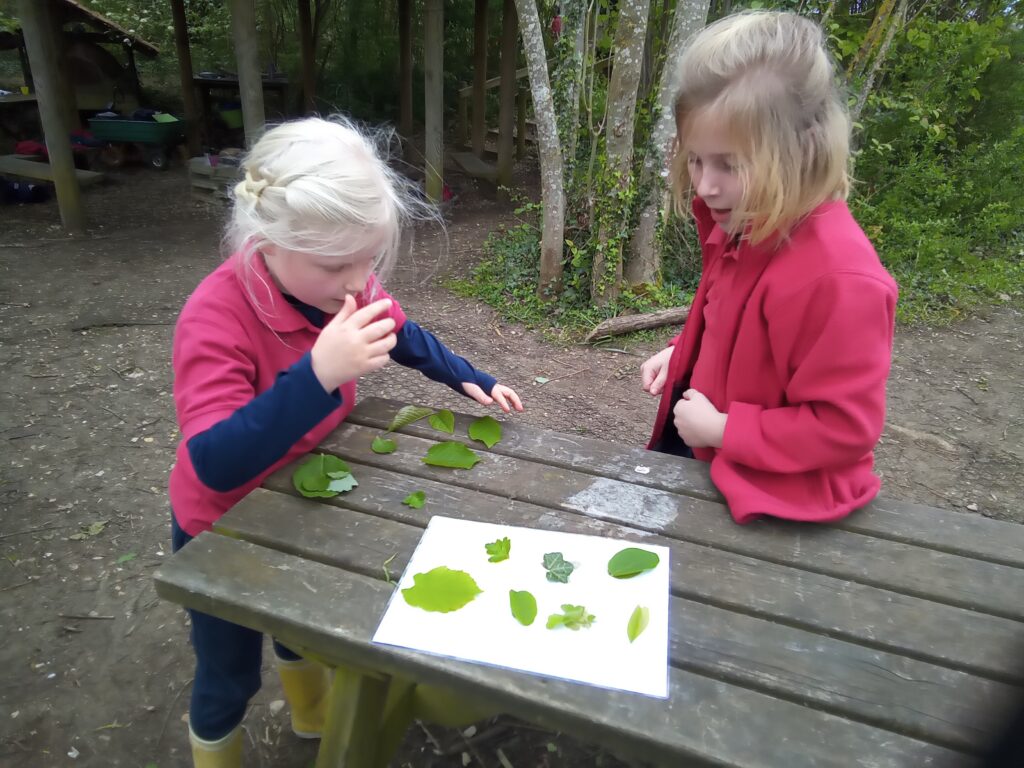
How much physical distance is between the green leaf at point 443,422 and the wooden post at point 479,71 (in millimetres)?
6938

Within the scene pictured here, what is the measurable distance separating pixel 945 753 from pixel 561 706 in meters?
0.48

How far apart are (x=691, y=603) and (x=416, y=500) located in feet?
1.71

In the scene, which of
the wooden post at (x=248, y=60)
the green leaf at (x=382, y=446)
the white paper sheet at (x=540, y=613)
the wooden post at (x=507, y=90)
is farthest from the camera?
the wooden post at (x=507, y=90)

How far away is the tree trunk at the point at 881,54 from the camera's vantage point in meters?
Result: 4.74

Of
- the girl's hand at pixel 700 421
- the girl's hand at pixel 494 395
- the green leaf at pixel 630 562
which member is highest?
the girl's hand at pixel 700 421

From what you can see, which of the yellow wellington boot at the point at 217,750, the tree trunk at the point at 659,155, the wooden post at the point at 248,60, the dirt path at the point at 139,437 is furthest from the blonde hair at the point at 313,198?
the wooden post at the point at 248,60

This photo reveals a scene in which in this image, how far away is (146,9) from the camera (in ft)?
43.0

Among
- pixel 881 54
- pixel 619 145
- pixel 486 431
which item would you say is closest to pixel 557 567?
pixel 486 431

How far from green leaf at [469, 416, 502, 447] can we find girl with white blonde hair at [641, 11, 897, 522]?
1.45 ft

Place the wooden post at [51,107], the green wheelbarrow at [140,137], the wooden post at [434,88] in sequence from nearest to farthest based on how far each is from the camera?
1. the wooden post at [51,107]
2. the wooden post at [434,88]
3. the green wheelbarrow at [140,137]

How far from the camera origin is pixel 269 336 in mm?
1391

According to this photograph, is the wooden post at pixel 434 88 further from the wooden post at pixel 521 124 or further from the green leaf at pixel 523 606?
the green leaf at pixel 523 606

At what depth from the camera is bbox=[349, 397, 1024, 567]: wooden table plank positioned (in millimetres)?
1297

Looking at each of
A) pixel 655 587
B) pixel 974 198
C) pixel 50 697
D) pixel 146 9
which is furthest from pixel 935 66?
pixel 146 9
